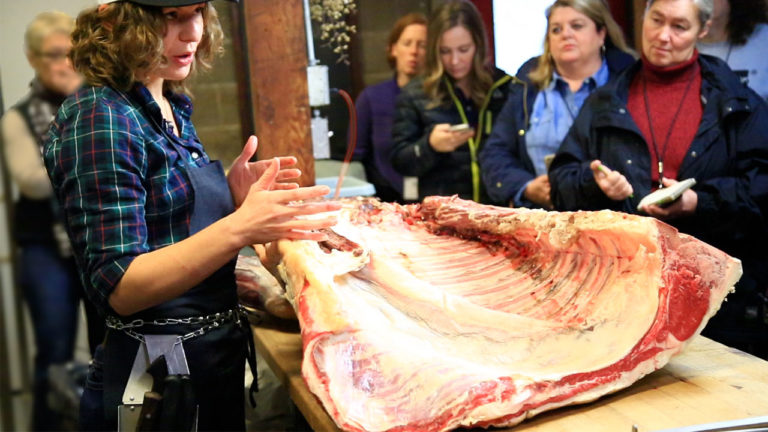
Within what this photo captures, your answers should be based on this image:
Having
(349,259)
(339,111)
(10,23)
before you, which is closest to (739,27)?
(339,111)

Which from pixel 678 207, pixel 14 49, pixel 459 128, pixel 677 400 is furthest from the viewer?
pixel 459 128

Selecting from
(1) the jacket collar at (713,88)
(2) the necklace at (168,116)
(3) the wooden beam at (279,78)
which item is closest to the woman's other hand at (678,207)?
(1) the jacket collar at (713,88)

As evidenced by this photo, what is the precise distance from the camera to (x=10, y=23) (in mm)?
1608

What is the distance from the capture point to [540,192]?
11.3ft

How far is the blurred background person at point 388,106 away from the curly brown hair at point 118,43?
143 centimetres

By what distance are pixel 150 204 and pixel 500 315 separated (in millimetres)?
909

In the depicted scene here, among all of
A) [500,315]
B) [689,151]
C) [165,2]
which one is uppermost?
[165,2]

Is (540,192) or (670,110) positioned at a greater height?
(670,110)

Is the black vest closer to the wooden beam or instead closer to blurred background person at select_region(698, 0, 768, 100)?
the wooden beam

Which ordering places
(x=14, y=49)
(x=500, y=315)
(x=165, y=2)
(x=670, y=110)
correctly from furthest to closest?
(x=670, y=110)
(x=500, y=315)
(x=165, y=2)
(x=14, y=49)

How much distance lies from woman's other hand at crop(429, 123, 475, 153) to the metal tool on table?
1.73 meters

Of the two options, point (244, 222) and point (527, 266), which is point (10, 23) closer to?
point (244, 222)

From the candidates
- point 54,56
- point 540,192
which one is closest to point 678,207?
point 540,192

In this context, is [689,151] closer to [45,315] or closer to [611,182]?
[611,182]
